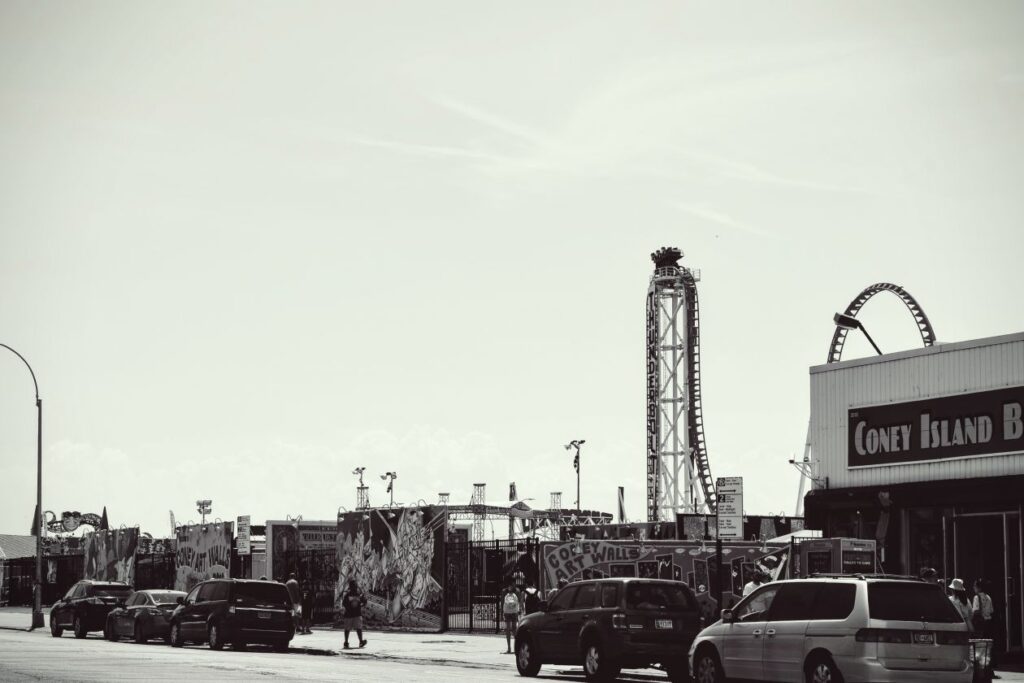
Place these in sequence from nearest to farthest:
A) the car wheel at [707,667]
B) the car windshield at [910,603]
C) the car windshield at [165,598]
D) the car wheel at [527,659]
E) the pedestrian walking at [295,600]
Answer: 1. the car windshield at [910,603]
2. the car wheel at [707,667]
3. the car wheel at [527,659]
4. the car windshield at [165,598]
5. the pedestrian walking at [295,600]

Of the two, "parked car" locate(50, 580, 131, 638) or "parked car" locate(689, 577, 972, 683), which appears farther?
"parked car" locate(50, 580, 131, 638)

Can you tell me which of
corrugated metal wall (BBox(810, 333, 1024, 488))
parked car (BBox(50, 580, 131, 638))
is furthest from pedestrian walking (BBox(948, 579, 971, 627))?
parked car (BBox(50, 580, 131, 638))

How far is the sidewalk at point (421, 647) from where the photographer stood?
28.4 m

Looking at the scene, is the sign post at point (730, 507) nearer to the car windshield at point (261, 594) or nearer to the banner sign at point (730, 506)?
the banner sign at point (730, 506)

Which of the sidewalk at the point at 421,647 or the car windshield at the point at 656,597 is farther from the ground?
the car windshield at the point at 656,597

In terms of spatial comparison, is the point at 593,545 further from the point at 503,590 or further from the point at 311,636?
Answer: the point at 311,636

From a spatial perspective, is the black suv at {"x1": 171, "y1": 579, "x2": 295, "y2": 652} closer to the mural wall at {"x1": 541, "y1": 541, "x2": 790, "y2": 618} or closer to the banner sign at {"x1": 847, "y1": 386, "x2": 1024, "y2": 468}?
the mural wall at {"x1": 541, "y1": 541, "x2": 790, "y2": 618}

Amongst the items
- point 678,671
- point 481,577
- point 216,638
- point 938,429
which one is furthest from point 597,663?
point 481,577

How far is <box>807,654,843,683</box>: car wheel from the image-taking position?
56.5 ft

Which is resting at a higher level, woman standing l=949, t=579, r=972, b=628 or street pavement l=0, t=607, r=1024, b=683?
woman standing l=949, t=579, r=972, b=628

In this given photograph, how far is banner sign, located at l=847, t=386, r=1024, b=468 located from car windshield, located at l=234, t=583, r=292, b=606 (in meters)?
13.1

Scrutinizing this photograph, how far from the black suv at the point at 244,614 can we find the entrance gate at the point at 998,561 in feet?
48.6

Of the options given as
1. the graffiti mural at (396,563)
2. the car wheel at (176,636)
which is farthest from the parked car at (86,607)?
the graffiti mural at (396,563)

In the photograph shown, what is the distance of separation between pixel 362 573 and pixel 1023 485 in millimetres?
25098
